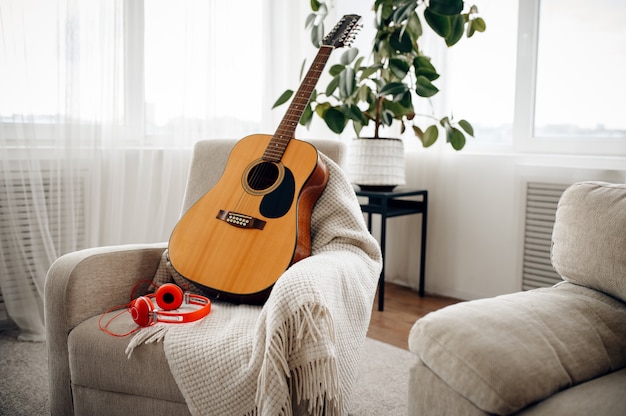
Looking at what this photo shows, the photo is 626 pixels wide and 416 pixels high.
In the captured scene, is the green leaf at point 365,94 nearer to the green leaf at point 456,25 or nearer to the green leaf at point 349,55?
the green leaf at point 349,55

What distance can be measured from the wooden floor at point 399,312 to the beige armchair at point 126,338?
35.2 inches

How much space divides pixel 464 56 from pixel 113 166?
1.77 meters

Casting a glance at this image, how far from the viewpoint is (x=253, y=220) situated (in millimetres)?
1524

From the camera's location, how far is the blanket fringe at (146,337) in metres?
1.27

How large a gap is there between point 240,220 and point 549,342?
0.84 metres

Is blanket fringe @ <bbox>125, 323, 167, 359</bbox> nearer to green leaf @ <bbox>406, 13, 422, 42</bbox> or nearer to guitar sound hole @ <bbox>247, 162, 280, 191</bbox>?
guitar sound hole @ <bbox>247, 162, 280, 191</bbox>

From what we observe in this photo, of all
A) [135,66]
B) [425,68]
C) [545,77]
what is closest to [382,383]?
[425,68]

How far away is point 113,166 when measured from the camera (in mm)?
2457

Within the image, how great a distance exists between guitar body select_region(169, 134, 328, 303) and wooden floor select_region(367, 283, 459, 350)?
39.2 inches

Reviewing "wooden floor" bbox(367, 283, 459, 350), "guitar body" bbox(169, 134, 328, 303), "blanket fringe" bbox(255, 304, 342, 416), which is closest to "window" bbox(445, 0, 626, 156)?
"wooden floor" bbox(367, 283, 459, 350)

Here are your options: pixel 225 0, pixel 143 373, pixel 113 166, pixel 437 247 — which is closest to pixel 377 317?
pixel 437 247

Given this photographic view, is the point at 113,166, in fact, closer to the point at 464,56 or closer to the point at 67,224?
the point at 67,224

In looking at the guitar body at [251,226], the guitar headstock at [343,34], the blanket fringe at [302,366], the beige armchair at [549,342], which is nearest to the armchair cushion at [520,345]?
the beige armchair at [549,342]

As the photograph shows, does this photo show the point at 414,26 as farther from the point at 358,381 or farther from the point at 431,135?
the point at 358,381
